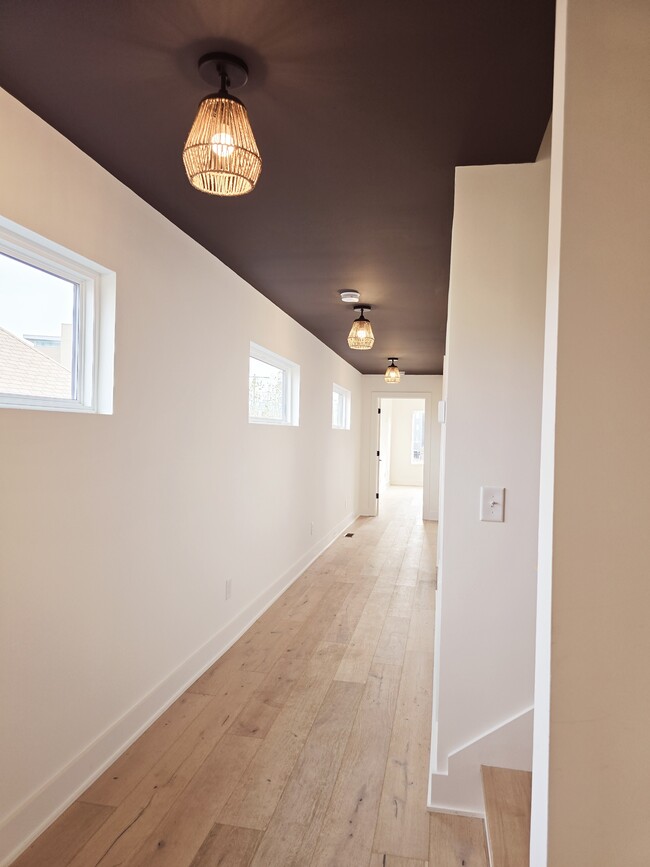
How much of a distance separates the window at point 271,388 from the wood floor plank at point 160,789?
201cm

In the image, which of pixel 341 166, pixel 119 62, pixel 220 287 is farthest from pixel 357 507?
pixel 119 62

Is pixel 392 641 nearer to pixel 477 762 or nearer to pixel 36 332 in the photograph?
pixel 477 762

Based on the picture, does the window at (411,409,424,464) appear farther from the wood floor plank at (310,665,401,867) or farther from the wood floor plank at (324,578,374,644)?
the wood floor plank at (310,665,401,867)

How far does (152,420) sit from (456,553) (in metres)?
1.50

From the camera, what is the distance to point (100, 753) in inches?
94.7

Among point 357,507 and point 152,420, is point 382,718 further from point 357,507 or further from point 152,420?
point 357,507

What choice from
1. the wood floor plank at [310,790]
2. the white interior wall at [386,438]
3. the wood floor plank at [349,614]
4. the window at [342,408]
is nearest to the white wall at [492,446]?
the wood floor plank at [310,790]

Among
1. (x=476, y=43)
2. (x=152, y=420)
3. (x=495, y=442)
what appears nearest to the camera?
(x=476, y=43)

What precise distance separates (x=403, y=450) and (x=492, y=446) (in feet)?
46.0

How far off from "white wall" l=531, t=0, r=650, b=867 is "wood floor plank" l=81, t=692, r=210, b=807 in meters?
1.88

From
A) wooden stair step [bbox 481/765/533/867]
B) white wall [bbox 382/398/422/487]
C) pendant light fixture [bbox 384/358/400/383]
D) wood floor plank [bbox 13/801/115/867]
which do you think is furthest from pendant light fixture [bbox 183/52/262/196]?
white wall [bbox 382/398/422/487]

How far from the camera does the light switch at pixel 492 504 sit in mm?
2172

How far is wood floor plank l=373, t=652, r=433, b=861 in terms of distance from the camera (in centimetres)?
208

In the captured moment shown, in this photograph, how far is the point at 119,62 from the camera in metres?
1.65
